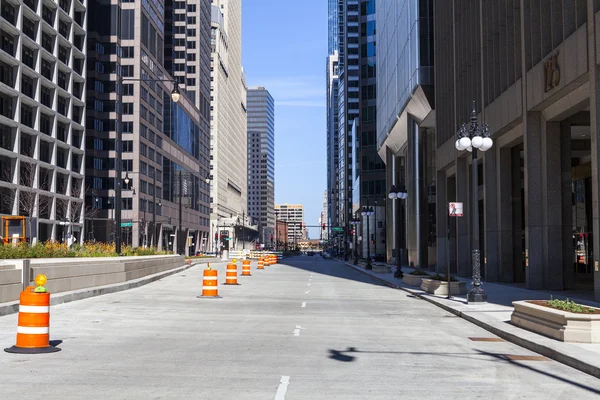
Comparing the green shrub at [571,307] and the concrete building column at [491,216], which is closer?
the green shrub at [571,307]

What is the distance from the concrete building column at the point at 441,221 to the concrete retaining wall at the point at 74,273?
22.0 metres

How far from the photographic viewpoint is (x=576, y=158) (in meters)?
39.8

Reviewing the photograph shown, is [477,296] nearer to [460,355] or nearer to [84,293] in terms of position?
[460,355]

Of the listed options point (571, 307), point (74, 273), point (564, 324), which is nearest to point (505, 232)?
point (74, 273)

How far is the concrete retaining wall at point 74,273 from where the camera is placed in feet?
57.9

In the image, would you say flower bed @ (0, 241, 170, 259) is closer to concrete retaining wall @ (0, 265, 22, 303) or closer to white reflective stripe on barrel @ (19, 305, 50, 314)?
concrete retaining wall @ (0, 265, 22, 303)

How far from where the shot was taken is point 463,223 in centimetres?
4178

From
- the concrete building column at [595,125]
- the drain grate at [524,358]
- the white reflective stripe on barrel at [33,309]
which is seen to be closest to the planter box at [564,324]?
the drain grate at [524,358]

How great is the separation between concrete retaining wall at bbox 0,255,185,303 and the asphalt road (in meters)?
1.21

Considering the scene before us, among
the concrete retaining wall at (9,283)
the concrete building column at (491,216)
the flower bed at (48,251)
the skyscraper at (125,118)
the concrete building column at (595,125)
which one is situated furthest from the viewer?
the skyscraper at (125,118)

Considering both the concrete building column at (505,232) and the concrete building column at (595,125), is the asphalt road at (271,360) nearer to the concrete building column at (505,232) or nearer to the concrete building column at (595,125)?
the concrete building column at (595,125)

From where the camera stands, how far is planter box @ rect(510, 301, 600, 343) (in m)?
12.1

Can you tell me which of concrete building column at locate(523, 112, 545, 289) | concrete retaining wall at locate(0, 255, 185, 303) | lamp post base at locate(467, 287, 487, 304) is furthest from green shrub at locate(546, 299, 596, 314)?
concrete building column at locate(523, 112, 545, 289)

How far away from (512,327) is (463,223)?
1075 inches
